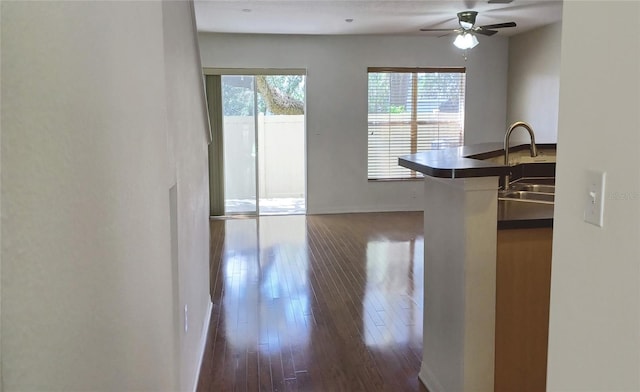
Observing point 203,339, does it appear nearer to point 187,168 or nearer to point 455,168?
point 187,168

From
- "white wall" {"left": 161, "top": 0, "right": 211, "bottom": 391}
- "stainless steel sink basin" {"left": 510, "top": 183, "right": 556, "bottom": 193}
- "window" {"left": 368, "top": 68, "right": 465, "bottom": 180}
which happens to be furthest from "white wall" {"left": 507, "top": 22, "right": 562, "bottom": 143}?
"white wall" {"left": 161, "top": 0, "right": 211, "bottom": 391}

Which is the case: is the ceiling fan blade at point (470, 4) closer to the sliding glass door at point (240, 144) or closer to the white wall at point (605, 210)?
the sliding glass door at point (240, 144)

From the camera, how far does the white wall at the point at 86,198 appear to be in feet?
2.47

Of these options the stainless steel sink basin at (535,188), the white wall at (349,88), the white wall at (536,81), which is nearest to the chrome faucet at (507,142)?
the stainless steel sink basin at (535,188)

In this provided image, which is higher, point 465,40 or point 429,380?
point 465,40

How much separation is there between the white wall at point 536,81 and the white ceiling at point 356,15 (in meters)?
0.27

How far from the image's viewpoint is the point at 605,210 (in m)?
1.08

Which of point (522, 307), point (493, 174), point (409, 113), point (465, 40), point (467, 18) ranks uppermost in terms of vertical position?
point (467, 18)

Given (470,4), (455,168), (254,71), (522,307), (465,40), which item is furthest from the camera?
(254,71)

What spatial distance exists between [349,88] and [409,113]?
996 millimetres

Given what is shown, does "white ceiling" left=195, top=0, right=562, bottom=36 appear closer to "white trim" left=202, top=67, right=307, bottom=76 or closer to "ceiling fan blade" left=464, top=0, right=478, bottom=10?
"ceiling fan blade" left=464, top=0, right=478, bottom=10

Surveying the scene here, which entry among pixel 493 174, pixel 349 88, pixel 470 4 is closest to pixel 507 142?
pixel 493 174

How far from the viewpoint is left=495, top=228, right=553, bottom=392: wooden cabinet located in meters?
2.42

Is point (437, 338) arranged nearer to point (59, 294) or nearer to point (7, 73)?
point (59, 294)
